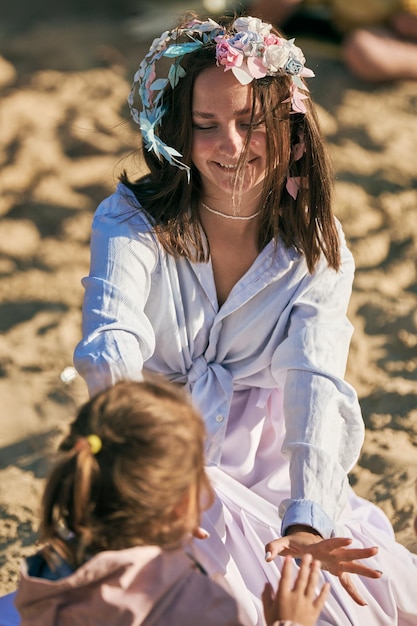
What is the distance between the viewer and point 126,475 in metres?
1.45

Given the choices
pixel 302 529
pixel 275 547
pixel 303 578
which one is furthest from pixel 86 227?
pixel 303 578

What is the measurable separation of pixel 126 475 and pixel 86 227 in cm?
239

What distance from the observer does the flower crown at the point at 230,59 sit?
2.00m

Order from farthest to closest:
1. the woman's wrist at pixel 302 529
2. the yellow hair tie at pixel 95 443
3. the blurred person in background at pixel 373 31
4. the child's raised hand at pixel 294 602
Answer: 1. the blurred person in background at pixel 373 31
2. the woman's wrist at pixel 302 529
3. the child's raised hand at pixel 294 602
4. the yellow hair tie at pixel 95 443

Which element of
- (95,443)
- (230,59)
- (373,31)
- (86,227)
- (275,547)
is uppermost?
(230,59)

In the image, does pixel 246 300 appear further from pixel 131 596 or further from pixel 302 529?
pixel 131 596

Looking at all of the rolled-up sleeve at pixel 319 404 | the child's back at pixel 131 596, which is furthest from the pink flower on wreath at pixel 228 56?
the child's back at pixel 131 596

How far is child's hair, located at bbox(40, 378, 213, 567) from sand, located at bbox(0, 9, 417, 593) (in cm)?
104

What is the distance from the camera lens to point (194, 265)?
2.18 m

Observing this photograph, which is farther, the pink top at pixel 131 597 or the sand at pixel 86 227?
the sand at pixel 86 227

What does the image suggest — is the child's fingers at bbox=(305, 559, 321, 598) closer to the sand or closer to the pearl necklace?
the pearl necklace

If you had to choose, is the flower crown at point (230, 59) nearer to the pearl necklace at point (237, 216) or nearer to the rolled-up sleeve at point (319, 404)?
the pearl necklace at point (237, 216)

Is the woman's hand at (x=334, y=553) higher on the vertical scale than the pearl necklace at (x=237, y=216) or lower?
lower

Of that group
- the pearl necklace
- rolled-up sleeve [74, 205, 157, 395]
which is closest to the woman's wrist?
rolled-up sleeve [74, 205, 157, 395]
